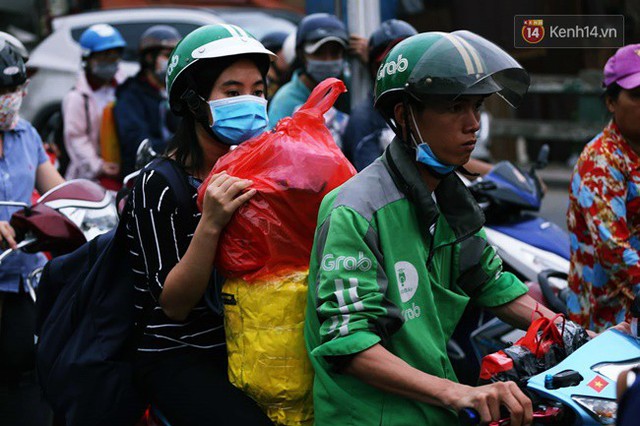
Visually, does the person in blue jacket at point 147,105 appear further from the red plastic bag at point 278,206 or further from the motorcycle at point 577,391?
the motorcycle at point 577,391

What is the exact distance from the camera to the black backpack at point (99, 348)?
357cm

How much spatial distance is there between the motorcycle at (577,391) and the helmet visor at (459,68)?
71cm

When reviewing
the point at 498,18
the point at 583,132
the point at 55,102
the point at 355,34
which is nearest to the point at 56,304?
the point at 355,34

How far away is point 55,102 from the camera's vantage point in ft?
45.9

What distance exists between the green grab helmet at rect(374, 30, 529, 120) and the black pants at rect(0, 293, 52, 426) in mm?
2375

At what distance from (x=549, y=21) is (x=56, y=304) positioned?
277 centimetres

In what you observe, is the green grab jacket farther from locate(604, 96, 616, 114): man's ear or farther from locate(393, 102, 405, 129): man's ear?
locate(604, 96, 616, 114): man's ear

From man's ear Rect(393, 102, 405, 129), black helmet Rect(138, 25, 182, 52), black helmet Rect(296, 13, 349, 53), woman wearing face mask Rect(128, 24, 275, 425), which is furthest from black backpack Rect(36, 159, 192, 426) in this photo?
black helmet Rect(138, 25, 182, 52)

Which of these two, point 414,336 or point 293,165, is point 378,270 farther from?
point 293,165

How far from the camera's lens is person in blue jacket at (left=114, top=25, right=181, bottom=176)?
28.7 feet

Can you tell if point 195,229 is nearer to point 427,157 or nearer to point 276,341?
point 276,341

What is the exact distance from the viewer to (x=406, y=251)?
2914 millimetres

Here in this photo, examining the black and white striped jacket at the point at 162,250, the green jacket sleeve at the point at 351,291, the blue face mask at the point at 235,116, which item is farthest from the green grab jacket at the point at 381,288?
the blue face mask at the point at 235,116

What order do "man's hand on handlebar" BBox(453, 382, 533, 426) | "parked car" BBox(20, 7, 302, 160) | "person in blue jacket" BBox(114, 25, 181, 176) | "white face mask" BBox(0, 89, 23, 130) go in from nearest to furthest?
1. "man's hand on handlebar" BBox(453, 382, 533, 426)
2. "white face mask" BBox(0, 89, 23, 130)
3. "person in blue jacket" BBox(114, 25, 181, 176)
4. "parked car" BBox(20, 7, 302, 160)
